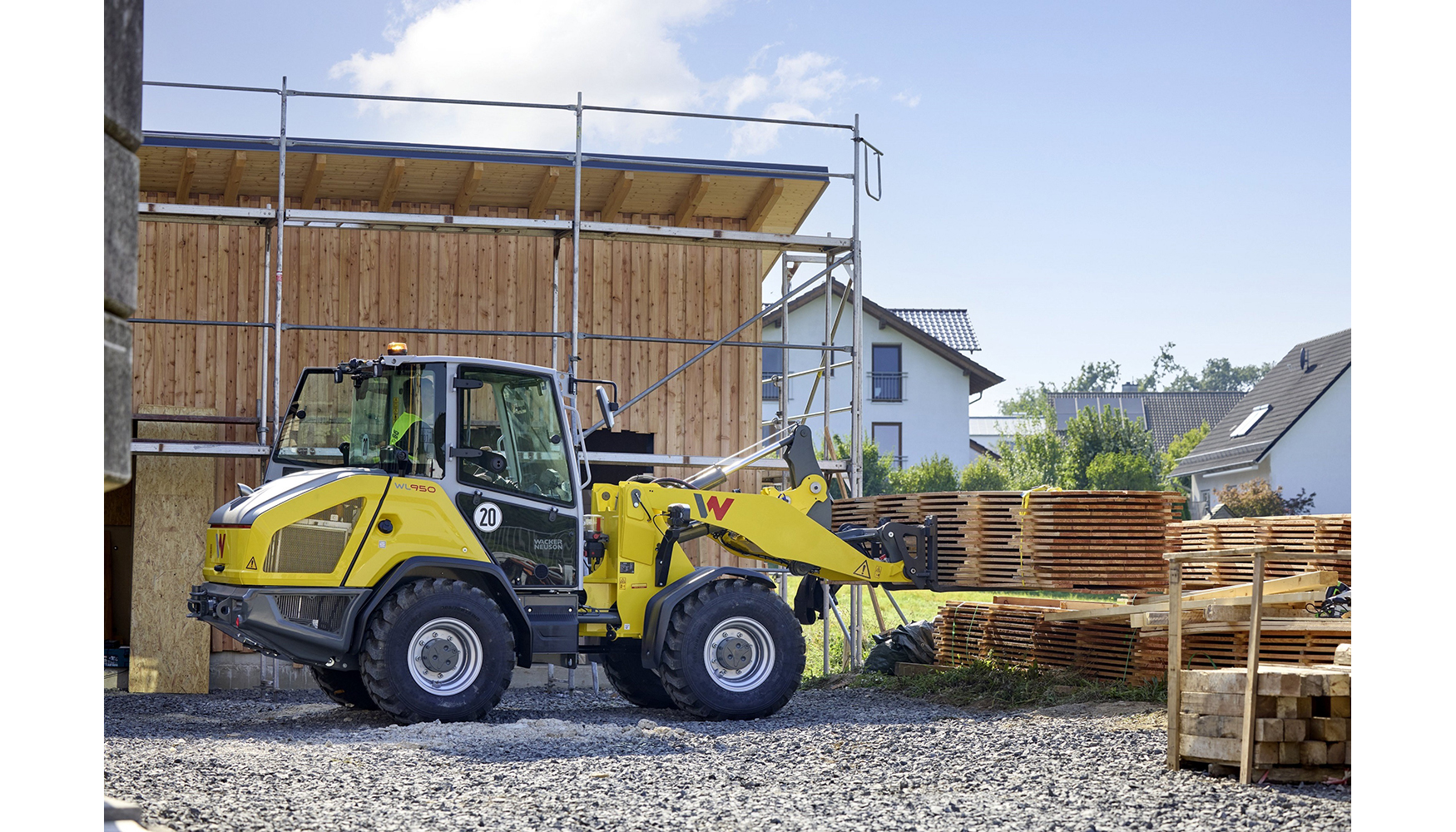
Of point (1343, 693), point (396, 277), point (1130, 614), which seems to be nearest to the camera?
point (1343, 693)

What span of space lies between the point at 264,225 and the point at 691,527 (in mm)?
5717

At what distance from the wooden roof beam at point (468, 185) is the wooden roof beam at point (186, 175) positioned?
8.89 ft

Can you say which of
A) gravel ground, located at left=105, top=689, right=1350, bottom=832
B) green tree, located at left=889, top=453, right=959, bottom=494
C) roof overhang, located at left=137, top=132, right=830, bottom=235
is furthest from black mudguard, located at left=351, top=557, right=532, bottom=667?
green tree, located at left=889, top=453, right=959, bottom=494

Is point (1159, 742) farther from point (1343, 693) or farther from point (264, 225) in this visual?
point (264, 225)

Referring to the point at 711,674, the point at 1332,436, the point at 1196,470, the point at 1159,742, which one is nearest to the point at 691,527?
the point at 711,674

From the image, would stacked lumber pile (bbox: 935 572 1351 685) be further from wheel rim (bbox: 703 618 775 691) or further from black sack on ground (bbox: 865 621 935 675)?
wheel rim (bbox: 703 618 775 691)

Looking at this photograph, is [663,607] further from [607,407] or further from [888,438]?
[888,438]

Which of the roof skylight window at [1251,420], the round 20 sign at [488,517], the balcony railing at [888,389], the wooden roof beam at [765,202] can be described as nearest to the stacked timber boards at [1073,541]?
the round 20 sign at [488,517]

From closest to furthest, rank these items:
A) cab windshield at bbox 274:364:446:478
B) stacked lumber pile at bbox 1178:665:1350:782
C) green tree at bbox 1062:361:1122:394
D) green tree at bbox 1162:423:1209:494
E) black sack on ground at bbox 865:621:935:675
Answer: stacked lumber pile at bbox 1178:665:1350:782
cab windshield at bbox 274:364:446:478
black sack on ground at bbox 865:621:935:675
green tree at bbox 1162:423:1209:494
green tree at bbox 1062:361:1122:394

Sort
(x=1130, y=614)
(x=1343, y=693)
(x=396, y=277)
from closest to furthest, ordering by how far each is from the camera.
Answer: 1. (x=1343, y=693)
2. (x=1130, y=614)
3. (x=396, y=277)

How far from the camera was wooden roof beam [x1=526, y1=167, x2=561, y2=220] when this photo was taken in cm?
1431

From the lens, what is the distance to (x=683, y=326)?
15.1 m

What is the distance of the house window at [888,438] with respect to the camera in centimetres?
4347

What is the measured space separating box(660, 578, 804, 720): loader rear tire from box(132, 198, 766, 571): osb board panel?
443cm
